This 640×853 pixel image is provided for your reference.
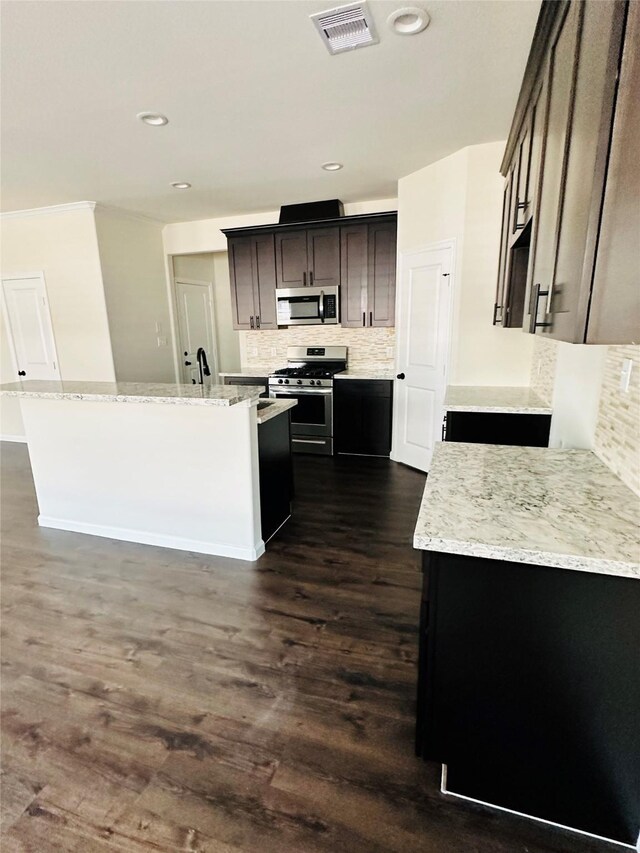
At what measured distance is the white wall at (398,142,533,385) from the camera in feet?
10.7

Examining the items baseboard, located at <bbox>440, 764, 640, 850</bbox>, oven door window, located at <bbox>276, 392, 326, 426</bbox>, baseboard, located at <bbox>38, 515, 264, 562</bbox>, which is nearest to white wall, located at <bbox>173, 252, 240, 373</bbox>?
oven door window, located at <bbox>276, 392, 326, 426</bbox>

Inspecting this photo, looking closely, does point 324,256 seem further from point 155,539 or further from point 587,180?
point 587,180

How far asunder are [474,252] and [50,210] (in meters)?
4.33

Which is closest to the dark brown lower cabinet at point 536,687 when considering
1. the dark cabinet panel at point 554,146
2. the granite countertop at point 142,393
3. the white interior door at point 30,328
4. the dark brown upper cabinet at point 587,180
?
the dark brown upper cabinet at point 587,180

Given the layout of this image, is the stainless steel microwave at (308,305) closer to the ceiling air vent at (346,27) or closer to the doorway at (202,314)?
the doorway at (202,314)

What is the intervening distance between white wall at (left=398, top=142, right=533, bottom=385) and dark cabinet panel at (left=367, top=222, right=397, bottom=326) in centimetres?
73

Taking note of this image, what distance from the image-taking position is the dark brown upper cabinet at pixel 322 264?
4480mm

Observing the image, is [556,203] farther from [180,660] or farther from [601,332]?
[180,660]

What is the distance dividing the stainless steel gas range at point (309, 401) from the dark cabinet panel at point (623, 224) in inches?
149

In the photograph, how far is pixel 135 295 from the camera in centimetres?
503

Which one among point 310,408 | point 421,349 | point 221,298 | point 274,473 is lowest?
point 274,473

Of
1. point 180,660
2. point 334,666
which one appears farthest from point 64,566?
point 334,666

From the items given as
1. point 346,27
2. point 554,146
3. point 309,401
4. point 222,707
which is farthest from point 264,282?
point 222,707

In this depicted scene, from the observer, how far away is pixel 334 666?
1.88 m
